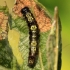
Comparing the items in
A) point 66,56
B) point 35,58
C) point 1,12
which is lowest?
point 66,56

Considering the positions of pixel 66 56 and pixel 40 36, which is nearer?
pixel 40 36

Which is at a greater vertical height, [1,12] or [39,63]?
[1,12]

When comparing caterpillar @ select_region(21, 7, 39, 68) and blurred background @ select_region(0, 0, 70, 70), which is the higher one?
caterpillar @ select_region(21, 7, 39, 68)

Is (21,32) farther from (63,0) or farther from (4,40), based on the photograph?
(63,0)

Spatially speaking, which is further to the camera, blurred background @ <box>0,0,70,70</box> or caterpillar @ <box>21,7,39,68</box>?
blurred background @ <box>0,0,70,70</box>

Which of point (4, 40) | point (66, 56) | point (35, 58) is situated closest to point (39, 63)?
point (35, 58)

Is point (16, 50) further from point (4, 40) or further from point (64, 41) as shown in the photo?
point (64, 41)

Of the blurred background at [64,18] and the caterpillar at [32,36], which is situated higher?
the caterpillar at [32,36]
